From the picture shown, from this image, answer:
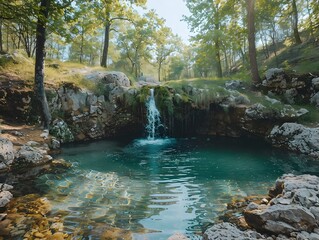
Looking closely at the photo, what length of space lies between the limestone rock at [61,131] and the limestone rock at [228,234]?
9.83 m

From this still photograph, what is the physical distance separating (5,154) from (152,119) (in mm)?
8595

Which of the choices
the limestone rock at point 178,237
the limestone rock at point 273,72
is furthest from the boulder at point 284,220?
the limestone rock at point 273,72

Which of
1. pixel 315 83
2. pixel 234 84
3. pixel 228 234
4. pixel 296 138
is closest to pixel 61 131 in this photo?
pixel 228 234

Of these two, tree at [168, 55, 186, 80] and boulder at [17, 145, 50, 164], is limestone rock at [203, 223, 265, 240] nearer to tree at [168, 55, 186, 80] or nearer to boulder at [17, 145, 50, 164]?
boulder at [17, 145, 50, 164]

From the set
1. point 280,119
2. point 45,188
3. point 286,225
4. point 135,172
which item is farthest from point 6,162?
point 280,119

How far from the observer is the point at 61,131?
1173 cm

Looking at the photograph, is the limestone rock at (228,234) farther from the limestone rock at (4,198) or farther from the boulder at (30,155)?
the boulder at (30,155)

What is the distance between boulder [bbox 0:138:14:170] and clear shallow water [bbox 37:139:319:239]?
54.0 inches

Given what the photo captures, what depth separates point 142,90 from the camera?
47.3ft

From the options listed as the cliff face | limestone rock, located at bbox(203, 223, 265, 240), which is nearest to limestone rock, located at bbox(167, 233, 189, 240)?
limestone rock, located at bbox(203, 223, 265, 240)

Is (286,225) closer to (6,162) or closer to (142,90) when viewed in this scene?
(6,162)

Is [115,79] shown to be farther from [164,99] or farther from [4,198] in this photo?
[4,198]

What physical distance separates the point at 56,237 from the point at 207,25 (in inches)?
769

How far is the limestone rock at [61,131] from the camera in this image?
11.5 meters
